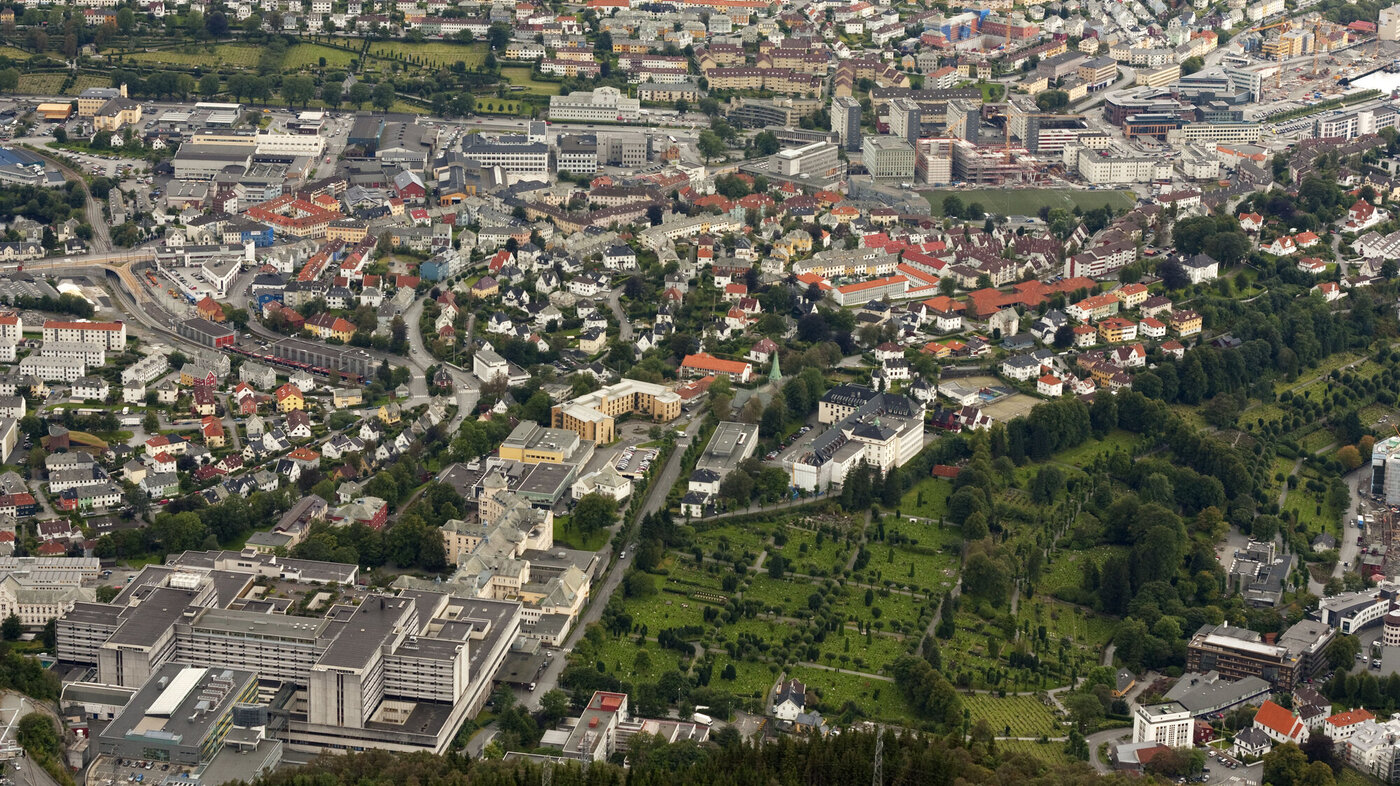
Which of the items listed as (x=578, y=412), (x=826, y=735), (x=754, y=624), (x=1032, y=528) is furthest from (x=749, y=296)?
(x=826, y=735)

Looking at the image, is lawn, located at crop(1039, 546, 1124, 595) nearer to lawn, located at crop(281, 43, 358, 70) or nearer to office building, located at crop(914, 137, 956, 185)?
office building, located at crop(914, 137, 956, 185)

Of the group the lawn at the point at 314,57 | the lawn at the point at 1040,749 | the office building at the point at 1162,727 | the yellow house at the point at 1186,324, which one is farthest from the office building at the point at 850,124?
the lawn at the point at 1040,749

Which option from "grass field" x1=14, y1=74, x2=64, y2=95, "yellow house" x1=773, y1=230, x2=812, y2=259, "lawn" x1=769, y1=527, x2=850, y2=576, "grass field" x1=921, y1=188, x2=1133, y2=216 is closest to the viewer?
"lawn" x1=769, y1=527, x2=850, y2=576

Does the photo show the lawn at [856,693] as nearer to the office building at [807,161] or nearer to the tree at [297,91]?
the office building at [807,161]

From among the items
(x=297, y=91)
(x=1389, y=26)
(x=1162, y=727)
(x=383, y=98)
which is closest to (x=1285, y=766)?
(x=1162, y=727)

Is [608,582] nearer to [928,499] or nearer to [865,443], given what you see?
[865,443]

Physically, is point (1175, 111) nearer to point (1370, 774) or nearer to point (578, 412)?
point (578, 412)

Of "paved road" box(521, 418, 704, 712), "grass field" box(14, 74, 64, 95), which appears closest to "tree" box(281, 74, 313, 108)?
"grass field" box(14, 74, 64, 95)
